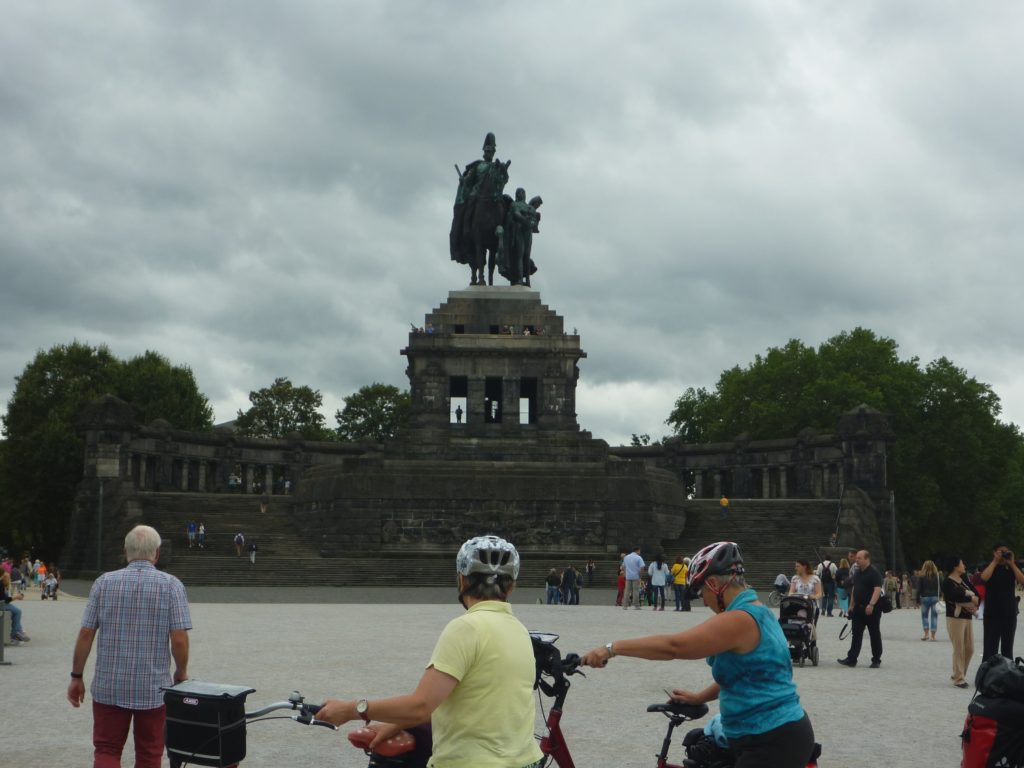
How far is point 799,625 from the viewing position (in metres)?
16.8

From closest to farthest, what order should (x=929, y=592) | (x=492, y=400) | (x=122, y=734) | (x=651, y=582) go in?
(x=122, y=734)
(x=929, y=592)
(x=651, y=582)
(x=492, y=400)

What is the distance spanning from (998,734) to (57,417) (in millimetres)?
63087

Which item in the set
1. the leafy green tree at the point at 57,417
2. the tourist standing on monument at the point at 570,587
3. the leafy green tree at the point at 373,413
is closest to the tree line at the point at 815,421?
the leafy green tree at the point at 57,417

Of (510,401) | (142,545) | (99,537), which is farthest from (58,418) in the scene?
(142,545)

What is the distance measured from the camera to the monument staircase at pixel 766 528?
141 feet

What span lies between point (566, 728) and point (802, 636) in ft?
21.8

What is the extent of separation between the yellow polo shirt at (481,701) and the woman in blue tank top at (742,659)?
412 millimetres

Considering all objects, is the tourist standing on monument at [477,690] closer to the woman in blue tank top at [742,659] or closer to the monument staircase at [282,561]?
the woman in blue tank top at [742,659]

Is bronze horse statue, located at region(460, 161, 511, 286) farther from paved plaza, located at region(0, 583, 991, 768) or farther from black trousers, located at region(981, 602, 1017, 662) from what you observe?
black trousers, located at region(981, 602, 1017, 662)

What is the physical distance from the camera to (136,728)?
277 inches

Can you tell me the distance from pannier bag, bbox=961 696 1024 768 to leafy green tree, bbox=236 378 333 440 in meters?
84.9

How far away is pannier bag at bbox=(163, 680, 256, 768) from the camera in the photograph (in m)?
5.41

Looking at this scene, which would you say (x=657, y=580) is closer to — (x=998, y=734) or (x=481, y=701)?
(x=998, y=734)

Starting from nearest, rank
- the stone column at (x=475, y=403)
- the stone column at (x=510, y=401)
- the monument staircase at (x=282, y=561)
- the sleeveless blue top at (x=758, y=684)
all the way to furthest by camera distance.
Answer: the sleeveless blue top at (x=758, y=684) → the monument staircase at (x=282, y=561) → the stone column at (x=510, y=401) → the stone column at (x=475, y=403)
